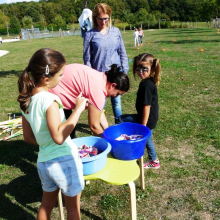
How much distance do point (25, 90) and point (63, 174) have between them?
1.93 ft

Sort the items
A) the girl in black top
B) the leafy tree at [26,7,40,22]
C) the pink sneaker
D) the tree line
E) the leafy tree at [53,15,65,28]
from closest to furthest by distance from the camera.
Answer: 1. the girl in black top
2. the pink sneaker
3. the leafy tree at [53,15,65,28]
4. the tree line
5. the leafy tree at [26,7,40,22]

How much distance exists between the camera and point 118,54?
3.63 m

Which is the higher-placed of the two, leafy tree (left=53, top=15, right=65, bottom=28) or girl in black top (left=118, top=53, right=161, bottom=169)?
leafy tree (left=53, top=15, right=65, bottom=28)

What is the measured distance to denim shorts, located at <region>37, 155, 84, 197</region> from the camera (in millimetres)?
1616

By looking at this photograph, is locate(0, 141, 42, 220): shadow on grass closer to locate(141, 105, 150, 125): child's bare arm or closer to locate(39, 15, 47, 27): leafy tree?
locate(141, 105, 150, 125): child's bare arm

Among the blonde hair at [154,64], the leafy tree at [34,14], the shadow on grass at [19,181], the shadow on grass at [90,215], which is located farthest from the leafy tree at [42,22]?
the shadow on grass at [90,215]

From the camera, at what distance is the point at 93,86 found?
226 centimetres

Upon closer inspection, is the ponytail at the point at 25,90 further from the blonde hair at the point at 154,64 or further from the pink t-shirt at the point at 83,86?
the blonde hair at the point at 154,64

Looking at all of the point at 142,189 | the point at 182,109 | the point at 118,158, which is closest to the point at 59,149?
the point at 118,158

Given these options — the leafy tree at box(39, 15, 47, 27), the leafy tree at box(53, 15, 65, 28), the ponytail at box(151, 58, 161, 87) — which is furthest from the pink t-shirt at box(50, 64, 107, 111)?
the leafy tree at box(39, 15, 47, 27)

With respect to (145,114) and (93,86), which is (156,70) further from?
(93,86)

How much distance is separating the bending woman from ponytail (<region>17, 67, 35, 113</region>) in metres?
0.76

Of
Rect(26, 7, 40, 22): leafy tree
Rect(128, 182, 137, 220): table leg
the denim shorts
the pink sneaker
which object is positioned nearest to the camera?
the denim shorts

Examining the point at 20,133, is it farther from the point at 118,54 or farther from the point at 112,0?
the point at 112,0
